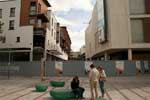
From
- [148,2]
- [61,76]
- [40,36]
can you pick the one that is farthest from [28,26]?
[148,2]

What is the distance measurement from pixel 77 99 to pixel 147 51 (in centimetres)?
2943

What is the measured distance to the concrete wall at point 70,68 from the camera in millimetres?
34031

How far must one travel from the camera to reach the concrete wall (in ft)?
112

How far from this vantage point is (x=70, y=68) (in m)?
35.0

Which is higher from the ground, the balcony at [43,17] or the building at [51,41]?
the balcony at [43,17]

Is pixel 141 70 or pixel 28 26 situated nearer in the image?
pixel 141 70

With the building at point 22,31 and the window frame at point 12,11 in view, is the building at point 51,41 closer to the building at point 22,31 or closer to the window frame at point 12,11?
the building at point 22,31

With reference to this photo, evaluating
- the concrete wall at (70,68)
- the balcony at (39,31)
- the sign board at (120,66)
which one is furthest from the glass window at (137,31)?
the balcony at (39,31)

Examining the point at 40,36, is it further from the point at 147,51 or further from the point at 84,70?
the point at 147,51

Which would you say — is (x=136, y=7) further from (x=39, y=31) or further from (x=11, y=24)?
(x=11, y=24)

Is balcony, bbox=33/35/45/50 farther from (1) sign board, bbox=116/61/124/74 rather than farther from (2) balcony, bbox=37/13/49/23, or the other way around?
(1) sign board, bbox=116/61/124/74

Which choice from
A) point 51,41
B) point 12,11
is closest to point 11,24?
point 12,11

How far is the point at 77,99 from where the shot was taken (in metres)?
13.2

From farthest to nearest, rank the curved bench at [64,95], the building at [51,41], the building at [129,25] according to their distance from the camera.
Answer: the building at [51,41], the building at [129,25], the curved bench at [64,95]
